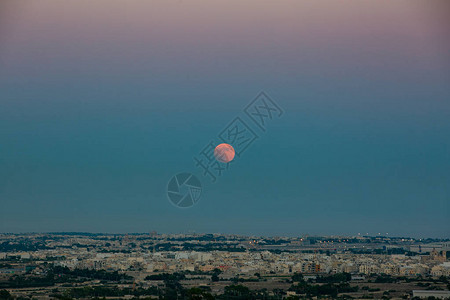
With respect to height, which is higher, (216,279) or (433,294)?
(216,279)

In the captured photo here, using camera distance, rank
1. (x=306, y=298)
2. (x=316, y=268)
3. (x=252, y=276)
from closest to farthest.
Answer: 1. (x=306, y=298)
2. (x=252, y=276)
3. (x=316, y=268)

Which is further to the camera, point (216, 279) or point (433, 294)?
point (216, 279)

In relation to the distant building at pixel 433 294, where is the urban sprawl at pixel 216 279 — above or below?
above

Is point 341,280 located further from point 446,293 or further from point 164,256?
point 164,256

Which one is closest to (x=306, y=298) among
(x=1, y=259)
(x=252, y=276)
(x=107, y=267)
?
(x=252, y=276)

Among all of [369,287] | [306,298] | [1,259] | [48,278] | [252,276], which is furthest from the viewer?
[1,259]

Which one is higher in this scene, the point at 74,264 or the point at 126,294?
the point at 74,264

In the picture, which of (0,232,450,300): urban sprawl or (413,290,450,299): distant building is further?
(0,232,450,300): urban sprawl

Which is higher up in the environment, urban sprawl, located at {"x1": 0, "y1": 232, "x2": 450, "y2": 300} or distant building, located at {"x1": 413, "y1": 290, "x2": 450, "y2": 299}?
urban sprawl, located at {"x1": 0, "y1": 232, "x2": 450, "y2": 300}

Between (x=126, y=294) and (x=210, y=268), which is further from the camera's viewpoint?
(x=210, y=268)

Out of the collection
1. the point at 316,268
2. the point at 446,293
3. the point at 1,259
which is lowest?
the point at 446,293

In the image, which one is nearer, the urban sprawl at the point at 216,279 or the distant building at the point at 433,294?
the distant building at the point at 433,294
